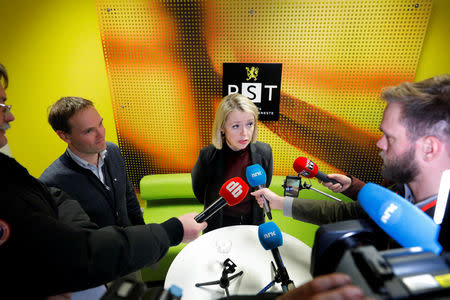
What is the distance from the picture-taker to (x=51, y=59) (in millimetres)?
2850

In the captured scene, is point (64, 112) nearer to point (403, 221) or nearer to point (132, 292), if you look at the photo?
point (132, 292)

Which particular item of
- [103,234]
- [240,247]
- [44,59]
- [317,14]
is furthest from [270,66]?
[44,59]

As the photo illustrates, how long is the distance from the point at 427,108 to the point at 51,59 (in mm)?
3835

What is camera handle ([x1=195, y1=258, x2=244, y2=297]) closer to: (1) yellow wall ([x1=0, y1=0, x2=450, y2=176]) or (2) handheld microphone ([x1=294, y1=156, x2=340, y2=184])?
(2) handheld microphone ([x1=294, y1=156, x2=340, y2=184])

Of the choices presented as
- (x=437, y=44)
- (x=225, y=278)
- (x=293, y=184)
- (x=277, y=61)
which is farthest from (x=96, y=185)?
(x=437, y=44)

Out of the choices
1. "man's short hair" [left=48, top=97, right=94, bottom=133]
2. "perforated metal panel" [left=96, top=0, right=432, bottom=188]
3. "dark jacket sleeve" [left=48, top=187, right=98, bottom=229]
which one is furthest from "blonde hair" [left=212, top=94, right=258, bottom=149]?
"dark jacket sleeve" [left=48, top=187, right=98, bottom=229]

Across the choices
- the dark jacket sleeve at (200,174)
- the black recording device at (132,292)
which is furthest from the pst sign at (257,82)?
the black recording device at (132,292)

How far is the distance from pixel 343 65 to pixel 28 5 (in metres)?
3.89

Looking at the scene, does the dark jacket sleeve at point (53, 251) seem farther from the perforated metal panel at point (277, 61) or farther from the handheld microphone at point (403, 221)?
the perforated metal panel at point (277, 61)

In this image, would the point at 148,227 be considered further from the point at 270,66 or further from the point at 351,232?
the point at 270,66

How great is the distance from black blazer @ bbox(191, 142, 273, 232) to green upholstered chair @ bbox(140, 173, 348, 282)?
0.61 m

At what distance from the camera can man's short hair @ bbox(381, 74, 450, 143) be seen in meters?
1.01

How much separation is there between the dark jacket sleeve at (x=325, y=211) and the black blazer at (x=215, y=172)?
718 millimetres

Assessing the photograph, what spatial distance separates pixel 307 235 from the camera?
2797 millimetres
